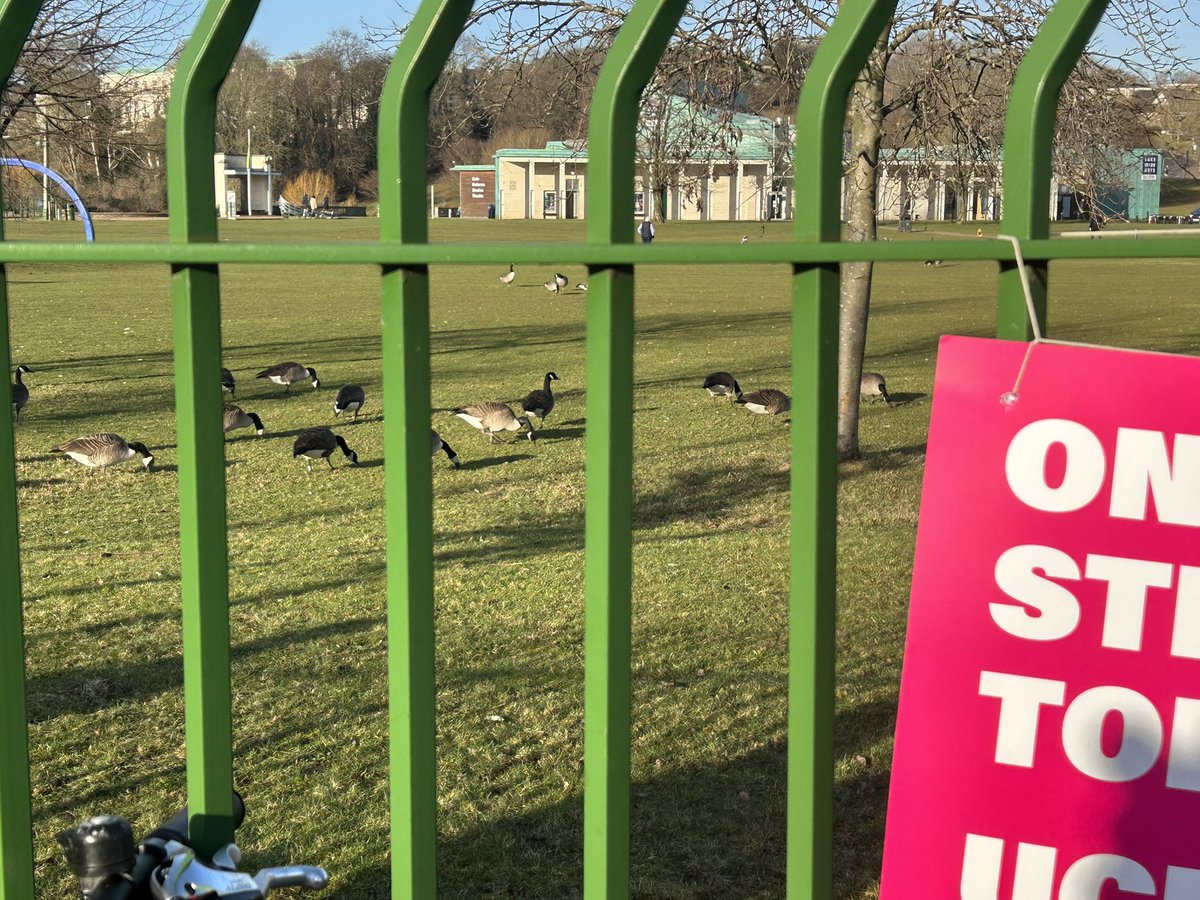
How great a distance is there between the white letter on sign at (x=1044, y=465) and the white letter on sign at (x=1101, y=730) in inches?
8.7

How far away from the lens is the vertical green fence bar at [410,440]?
168 cm

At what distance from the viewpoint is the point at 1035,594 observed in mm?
1515

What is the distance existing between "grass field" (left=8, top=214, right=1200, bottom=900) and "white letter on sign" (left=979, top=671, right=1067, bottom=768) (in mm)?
2463

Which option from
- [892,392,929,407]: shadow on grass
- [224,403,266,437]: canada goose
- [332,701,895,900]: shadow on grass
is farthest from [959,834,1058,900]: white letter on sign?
[892,392,929,407]: shadow on grass

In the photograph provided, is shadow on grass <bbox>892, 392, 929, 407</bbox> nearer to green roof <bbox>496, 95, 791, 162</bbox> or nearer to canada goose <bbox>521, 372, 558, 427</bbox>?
green roof <bbox>496, 95, 791, 162</bbox>

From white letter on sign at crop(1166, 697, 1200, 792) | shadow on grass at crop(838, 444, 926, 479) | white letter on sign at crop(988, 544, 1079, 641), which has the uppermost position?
white letter on sign at crop(988, 544, 1079, 641)

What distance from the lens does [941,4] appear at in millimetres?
10742

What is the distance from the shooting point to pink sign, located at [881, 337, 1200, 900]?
4.84ft

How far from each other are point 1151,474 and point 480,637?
5.08 m

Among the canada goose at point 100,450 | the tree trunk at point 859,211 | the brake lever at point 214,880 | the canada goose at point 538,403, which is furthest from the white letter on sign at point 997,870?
the canada goose at point 538,403

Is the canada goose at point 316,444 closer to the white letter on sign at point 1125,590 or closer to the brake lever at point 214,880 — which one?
the brake lever at point 214,880

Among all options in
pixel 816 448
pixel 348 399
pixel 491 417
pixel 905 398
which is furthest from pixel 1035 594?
pixel 905 398

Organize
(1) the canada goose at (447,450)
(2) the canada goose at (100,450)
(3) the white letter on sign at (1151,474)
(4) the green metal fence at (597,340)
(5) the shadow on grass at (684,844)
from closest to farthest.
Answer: (3) the white letter on sign at (1151,474) < (4) the green metal fence at (597,340) < (5) the shadow on grass at (684,844) < (2) the canada goose at (100,450) < (1) the canada goose at (447,450)

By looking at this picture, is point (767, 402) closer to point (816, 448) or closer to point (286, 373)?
point (286, 373)
